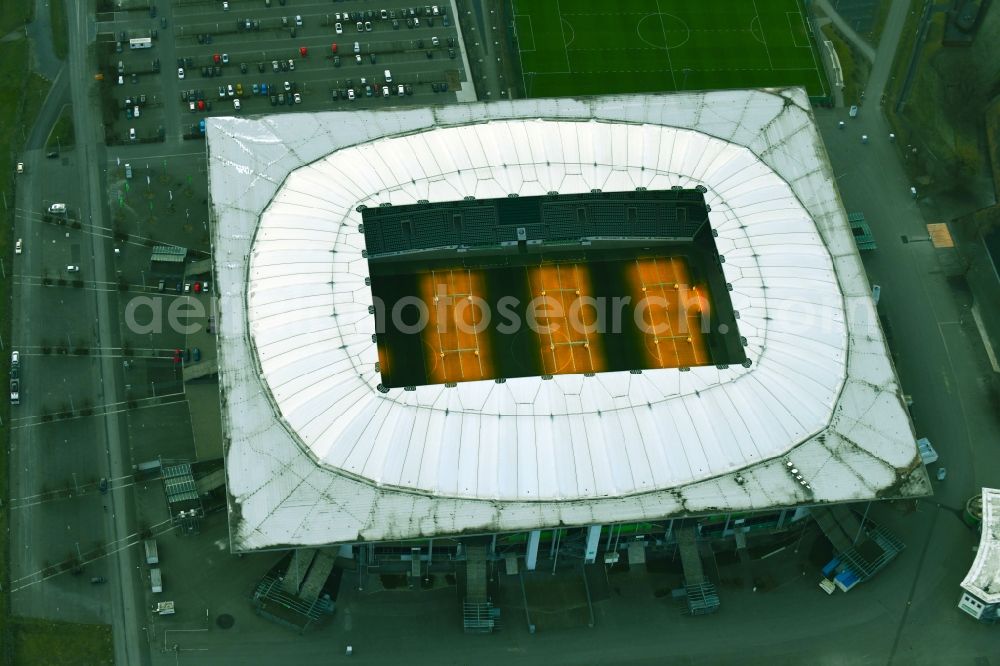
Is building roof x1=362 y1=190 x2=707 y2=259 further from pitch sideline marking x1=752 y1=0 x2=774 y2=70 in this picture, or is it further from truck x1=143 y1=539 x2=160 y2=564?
pitch sideline marking x1=752 y1=0 x2=774 y2=70

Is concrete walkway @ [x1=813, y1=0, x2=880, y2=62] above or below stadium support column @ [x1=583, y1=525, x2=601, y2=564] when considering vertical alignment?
above

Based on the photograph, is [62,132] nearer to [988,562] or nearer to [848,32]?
[848,32]

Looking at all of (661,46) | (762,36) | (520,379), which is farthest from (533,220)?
(762,36)

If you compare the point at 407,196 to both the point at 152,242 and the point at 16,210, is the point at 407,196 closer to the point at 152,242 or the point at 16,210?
the point at 152,242

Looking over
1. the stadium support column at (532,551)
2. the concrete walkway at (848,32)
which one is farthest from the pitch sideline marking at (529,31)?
the stadium support column at (532,551)

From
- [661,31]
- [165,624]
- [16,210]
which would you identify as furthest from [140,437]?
[661,31]

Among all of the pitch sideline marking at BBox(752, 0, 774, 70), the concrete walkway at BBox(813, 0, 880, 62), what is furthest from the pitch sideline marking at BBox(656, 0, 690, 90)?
the concrete walkway at BBox(813, 0, 880, 62)
